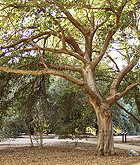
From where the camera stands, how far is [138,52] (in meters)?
8.02

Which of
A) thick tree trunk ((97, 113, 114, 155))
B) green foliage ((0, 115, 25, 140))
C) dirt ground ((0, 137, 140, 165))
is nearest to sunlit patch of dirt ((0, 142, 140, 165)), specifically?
dirt ground ((0, 137, 140, 165))

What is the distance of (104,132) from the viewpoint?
7906mm

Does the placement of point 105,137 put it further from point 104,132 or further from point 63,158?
point 63,158

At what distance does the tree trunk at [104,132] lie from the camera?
7766mm

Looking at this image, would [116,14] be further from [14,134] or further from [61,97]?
[14,134]

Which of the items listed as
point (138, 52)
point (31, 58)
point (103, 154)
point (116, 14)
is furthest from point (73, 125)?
point (116, 14)

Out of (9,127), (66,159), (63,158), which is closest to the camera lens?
(66,159)

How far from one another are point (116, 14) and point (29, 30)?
3.54 meters

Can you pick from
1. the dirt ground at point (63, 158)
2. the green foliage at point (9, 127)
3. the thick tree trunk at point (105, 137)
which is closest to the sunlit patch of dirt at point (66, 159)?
the dirt ground at point (63, 158)

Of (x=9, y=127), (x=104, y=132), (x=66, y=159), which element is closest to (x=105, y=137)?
(x=104, y=132)

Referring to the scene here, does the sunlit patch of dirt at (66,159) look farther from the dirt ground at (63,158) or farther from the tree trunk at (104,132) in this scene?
the tree trunk at (104,132)

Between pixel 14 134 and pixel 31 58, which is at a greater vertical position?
pixel 31 58

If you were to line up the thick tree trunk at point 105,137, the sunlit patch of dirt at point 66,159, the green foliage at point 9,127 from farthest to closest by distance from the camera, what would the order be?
the green foliage at point 9,127 → the thick tree trunk at point 105,137 → the sunlit patch of dirt at point 66,159

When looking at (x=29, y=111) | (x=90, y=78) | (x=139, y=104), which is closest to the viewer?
(x=90, y=78)
